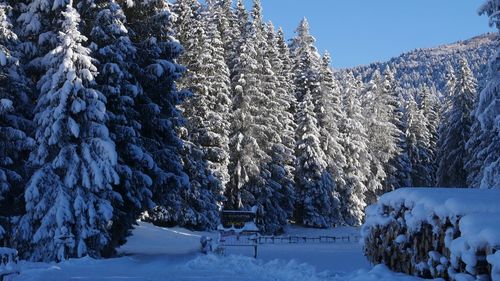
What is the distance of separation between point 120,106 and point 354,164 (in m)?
35.4

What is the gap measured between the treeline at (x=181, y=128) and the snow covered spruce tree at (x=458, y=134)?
0.12 metres

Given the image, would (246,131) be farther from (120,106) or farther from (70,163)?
(70,163)

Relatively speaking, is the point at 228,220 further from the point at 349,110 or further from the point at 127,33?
the point at 349,110

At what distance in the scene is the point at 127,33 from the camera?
21719 mm

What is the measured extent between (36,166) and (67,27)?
4.91m

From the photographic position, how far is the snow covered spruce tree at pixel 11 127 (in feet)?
62.0

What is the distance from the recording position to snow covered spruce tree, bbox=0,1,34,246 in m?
18.9

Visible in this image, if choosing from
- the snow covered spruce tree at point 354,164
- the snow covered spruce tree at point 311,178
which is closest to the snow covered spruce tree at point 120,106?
the snow covered spruce tree at point 311,178

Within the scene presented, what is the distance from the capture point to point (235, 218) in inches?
853

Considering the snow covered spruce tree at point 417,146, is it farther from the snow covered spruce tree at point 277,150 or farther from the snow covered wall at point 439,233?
the snow covered wall at point 439,233

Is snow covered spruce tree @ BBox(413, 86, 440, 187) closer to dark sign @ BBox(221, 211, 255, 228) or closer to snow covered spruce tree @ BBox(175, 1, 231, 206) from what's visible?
snow covered spruce tree @ BBox(175, 1, 231, 206)

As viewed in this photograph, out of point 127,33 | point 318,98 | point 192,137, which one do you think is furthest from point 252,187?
point 127,33

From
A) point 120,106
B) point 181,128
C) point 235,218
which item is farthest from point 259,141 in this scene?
point 120,106

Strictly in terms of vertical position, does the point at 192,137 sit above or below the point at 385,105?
below
